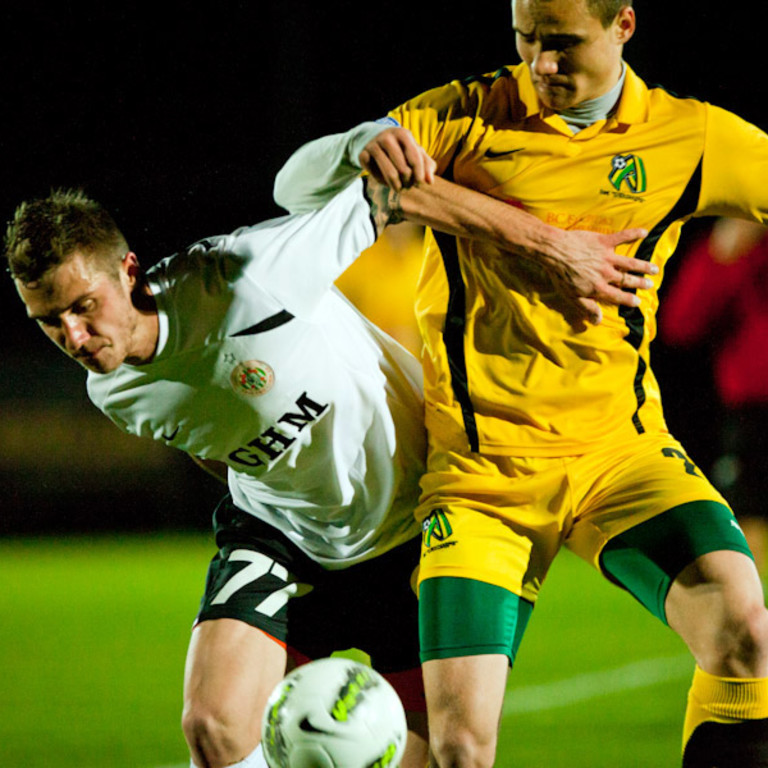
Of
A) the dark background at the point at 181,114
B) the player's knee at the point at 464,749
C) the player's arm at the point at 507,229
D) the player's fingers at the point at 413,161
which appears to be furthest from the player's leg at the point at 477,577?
the dark background at the point at 181,114

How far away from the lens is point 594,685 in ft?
20.7

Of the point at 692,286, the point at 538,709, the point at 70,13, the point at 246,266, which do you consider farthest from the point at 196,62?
the point at 246,266

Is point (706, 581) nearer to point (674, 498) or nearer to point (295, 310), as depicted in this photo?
point (674, 498)

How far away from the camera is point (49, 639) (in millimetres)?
8016

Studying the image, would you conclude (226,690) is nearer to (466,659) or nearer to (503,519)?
(466,659)

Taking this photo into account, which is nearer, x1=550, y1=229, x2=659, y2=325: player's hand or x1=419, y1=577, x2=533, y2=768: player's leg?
x1=419, y1=577, x2=533, y2=768: player's leg

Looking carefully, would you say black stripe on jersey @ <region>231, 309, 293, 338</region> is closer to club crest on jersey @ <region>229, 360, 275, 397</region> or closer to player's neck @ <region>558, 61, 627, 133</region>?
club crest on jersey @ <region>229, 360, 275, 397</region>

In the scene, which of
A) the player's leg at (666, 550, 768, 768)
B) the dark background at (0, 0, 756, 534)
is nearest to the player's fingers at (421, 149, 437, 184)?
the player's leg at (666, 550, 768, 768)

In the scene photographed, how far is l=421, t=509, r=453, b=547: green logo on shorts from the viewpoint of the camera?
3.52 metres

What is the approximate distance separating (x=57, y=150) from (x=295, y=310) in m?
14.5

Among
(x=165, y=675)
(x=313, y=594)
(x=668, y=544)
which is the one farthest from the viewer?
(x=165, y=675)

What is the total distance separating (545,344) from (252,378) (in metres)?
0.81

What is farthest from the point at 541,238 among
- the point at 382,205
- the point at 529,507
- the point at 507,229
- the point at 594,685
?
the point at 594,685

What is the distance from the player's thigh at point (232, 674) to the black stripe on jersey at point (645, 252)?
4.18 ft
